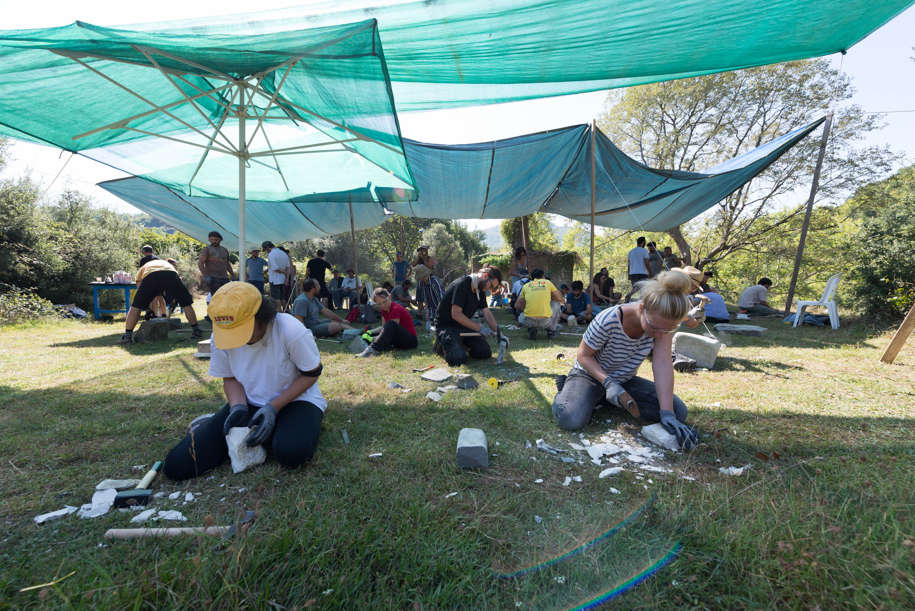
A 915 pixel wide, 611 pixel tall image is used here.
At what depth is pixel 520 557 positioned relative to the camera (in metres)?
1.41

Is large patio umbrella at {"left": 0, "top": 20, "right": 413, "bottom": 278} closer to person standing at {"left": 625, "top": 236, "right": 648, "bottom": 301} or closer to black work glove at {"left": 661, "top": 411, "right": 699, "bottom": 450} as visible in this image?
black work glove at {"left": 661, "top": 411, "right": 699, "bottom": 450}

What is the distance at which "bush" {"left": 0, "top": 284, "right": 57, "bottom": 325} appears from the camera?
709cm

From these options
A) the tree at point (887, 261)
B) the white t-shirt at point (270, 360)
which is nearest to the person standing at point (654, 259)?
the tree at point (887, 261)

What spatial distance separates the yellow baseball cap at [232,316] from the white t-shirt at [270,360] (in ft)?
0.68

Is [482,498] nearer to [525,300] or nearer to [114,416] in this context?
[114,416]

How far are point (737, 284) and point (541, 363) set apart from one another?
2020 cm

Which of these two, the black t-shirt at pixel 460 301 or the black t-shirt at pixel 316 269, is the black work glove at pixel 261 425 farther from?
the black t-shirt at pixel 316 269

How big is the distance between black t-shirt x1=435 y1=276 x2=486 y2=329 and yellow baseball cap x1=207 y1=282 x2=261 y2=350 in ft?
9.88

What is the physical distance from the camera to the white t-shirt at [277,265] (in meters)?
7.62

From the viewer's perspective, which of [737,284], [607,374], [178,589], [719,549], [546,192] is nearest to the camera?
[178,589]

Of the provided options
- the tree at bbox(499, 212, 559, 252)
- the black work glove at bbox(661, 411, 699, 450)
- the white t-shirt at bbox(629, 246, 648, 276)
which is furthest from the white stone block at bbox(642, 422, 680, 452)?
the tree at bbox(499, 212, 559, 252)

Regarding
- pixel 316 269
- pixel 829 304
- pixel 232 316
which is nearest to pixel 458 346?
pixel 232 316

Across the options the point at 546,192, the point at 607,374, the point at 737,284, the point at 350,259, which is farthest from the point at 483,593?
the point at 350,259

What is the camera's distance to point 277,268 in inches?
307
